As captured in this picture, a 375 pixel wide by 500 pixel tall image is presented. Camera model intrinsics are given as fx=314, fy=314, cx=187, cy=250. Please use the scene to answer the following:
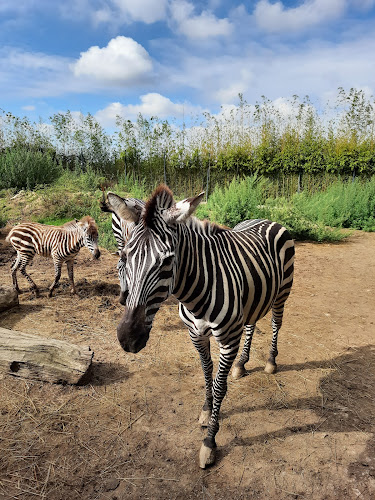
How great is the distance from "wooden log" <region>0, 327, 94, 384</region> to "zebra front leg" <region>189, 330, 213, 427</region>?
1.40 meters

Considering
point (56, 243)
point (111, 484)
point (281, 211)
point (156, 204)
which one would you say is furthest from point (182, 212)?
point (281, 211)

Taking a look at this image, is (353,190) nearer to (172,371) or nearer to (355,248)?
(355,248)

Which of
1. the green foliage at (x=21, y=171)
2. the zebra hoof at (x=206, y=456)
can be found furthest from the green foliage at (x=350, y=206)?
the green foliage at (x=21, y=171)

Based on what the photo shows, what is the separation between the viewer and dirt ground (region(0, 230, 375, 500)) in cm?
245

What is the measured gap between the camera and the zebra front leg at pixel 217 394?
2545 mm

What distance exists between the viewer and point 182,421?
3.09 meters

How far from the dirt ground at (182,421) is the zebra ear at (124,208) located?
206 cm

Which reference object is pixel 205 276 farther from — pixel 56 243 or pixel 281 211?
pixel 281 211

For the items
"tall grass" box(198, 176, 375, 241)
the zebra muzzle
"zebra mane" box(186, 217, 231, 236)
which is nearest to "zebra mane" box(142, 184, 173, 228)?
"zebra mane" box(186, 217, 231, 236)

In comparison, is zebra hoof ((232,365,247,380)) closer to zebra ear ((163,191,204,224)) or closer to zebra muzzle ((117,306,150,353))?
zebra muzzle ((117,306,150,353))

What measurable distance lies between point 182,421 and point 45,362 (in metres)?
1.65

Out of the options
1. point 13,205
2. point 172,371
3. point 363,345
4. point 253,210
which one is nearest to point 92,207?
point 13,205

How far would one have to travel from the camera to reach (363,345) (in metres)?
4.58

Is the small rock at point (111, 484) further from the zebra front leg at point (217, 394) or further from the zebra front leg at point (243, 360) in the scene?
the zebra front leg at point (243, 360)
